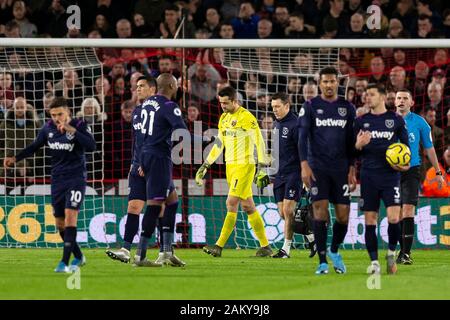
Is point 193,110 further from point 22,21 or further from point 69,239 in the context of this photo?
point 69,239

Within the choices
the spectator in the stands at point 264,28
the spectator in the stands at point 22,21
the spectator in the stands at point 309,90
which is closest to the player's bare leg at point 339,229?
the spectator in the stands at point 309,90

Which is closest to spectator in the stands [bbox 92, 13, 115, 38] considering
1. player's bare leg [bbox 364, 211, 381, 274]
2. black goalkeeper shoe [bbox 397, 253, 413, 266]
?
black goalkeeper shoe [bbox 397, 253, 413, 266]

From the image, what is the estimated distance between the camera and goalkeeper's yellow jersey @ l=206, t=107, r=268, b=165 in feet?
49.8

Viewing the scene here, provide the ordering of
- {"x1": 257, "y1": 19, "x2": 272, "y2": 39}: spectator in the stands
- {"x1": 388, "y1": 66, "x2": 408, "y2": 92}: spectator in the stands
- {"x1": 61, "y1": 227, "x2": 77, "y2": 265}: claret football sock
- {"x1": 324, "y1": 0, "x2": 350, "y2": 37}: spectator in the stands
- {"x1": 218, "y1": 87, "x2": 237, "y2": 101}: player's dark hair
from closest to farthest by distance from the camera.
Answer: {"x1": 61, "y1": 227, "x2": 77, "y2": 265}: claret football sock < {"x1": 218, "y1": 87, "x2": 237, "y2": 101}: player's dark hair < {"x1": 388, "y1": 66, "x2": 408, "y2": 92}: spectator in the stands < {"x1": 257, "y1": 19, "x2": 272, "y2": 39}: spectator in the stands < {"x1": 324, "y1": 0, "x2": 350, "y2": 37}: spectator in the stands

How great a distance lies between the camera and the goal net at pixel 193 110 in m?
17.4

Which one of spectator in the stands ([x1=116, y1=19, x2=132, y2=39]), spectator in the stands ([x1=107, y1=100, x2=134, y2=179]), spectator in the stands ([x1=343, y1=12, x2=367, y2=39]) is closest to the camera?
spectator in the stands ([x1=107, y1=100, x2=134, y2=179])

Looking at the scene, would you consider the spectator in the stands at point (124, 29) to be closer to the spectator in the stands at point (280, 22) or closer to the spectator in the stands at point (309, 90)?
the spectator in the stands at point (280, 22)

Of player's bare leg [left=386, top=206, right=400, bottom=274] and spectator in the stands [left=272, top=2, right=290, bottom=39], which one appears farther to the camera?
spectator in the stands [left=272, top=2, right=290, bottom=39]

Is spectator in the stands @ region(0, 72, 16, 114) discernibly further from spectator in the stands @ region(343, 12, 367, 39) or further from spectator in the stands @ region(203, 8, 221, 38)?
spectator in the stands @ region(343, 12, 367, 39)

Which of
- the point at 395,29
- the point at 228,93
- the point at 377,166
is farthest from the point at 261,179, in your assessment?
the point at 395,29

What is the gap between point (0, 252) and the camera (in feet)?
51.9

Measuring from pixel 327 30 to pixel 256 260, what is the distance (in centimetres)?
778

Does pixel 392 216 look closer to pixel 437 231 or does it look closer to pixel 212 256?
pixel 212 256

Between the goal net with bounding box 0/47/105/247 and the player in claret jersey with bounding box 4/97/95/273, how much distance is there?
5213 millimetres
